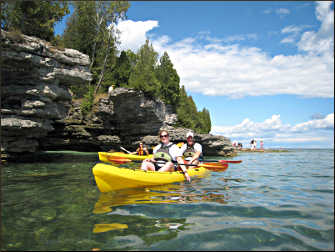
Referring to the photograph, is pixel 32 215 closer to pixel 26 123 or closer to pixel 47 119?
pixel 26 123

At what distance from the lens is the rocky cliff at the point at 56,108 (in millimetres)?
12922

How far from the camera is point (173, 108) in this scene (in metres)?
29.7

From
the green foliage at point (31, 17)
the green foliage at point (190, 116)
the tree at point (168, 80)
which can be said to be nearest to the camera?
the green foliage at point (31, 17)

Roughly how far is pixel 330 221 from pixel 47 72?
49.0 feet

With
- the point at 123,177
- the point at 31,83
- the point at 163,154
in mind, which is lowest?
the point at 123,177

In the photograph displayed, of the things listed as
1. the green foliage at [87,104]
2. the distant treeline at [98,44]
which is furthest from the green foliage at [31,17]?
the green foliage at [87,104]

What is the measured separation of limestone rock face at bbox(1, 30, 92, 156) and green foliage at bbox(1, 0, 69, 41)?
3.25 m

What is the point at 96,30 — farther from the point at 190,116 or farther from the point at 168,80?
the point at 190,116

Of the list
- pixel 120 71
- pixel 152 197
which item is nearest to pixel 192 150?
pixel 152 197

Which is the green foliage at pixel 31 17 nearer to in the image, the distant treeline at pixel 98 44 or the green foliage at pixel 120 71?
the distant treeline at pixel 98 44

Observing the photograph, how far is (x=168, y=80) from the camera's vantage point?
1228 inches

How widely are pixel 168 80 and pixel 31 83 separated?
19765 millimetres

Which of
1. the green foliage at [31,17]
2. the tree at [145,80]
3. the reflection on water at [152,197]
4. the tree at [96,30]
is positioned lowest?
the reflection on water at [152,197]

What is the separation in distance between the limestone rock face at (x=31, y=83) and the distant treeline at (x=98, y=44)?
331cm
